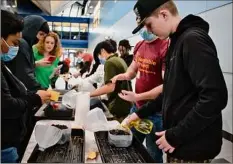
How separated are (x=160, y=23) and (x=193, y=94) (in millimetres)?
212

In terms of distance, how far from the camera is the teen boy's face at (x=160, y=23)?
0.75 meters

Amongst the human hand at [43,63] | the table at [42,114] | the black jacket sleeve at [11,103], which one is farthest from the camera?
the human hand at [43,63]

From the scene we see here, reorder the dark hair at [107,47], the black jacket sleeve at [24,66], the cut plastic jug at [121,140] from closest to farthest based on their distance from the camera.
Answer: the cut plastic jug at [121,140], the black jacket sleeve at [24,66], the dark hair at [107,47]

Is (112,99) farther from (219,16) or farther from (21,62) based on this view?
(219,16)

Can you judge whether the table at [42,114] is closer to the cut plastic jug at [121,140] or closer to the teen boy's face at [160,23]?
the cut plastic jug at [121,140]

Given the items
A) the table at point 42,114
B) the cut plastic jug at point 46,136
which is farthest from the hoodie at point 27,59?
the cut plastic jug at point 46,136

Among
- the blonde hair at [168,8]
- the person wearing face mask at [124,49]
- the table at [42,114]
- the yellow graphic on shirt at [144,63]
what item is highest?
the blonde hair at [168,8]

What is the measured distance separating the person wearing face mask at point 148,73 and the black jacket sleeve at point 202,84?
36 cm

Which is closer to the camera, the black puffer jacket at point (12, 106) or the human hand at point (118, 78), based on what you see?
the black puffer jacket at point (12, 106)

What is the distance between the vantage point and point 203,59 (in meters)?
0.66

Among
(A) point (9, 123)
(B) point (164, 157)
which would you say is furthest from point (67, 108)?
(B) point (164, 157)

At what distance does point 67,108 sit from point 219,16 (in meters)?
0.81

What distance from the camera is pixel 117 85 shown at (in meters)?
1.27

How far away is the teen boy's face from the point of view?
0.75 meters
